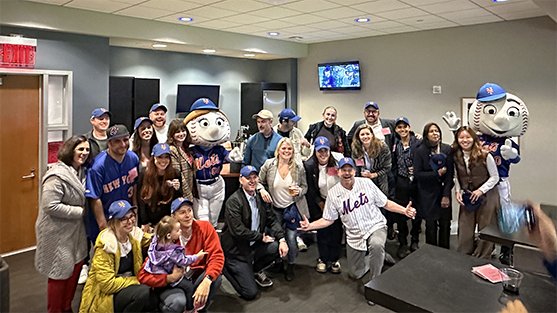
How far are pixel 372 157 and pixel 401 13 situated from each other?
1.94 m

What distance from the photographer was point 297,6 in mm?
4309

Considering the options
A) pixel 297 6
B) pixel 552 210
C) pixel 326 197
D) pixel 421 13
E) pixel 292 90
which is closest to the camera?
pixel 552 210

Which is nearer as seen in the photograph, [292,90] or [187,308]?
[187,308]

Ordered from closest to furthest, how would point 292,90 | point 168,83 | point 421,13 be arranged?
point 421,13, point 168,83, point 292,90

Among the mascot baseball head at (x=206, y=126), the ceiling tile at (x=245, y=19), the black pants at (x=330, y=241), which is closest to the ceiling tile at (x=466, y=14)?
the ceiling tile at (x=245, y=19)

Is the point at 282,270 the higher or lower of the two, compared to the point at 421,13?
lower

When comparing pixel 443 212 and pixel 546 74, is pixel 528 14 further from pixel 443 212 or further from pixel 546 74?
pixel 443 212

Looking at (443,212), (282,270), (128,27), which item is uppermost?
(128,27)

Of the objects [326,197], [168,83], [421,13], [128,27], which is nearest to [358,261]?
[326,197]

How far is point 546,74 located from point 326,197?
3.38 metres

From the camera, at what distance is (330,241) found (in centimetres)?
377

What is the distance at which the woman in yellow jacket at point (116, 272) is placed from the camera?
2502 mm

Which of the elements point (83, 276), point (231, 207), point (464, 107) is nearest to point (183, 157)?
point (231, 207)

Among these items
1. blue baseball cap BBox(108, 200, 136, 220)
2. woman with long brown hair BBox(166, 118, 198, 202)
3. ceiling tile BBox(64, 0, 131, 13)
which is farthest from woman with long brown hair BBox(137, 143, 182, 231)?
ceiling tile BBox(64, 0, 131, 13)
